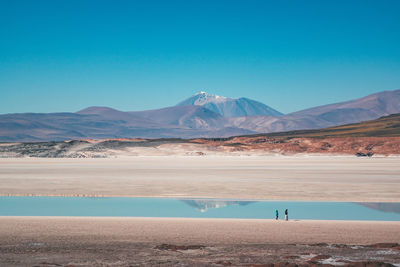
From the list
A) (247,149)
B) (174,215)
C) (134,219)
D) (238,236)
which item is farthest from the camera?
(247,149)

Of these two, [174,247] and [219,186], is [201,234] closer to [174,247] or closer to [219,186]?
[174,247]

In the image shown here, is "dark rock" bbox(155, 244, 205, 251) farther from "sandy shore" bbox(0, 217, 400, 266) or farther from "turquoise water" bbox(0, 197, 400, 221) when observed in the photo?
"turquoise water" bbox(0, 197, 400, 221)

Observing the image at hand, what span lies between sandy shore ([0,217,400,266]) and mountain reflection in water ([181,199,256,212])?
5.16 meters

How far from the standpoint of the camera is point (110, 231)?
1900cm

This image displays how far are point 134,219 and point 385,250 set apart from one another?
10.7 m

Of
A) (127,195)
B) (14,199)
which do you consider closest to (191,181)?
(127,195)

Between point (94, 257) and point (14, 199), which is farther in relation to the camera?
point (14, 199)

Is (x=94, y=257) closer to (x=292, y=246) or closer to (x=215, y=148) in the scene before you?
(x=292, y=246)

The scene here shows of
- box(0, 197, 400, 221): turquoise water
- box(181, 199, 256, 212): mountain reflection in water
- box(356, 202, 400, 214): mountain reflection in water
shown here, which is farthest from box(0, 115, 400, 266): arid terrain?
box(0, 197, 400, 221): turquoise water

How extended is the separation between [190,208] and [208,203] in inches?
82.2

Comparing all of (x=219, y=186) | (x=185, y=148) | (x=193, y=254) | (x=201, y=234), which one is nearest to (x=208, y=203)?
(x=219, y=186)

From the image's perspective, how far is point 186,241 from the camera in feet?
57.2

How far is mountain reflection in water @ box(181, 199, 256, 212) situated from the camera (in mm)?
26905

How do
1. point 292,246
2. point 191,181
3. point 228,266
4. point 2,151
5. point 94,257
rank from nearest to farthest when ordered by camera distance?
1. point 228,266
2. point 94,257
3. point 292,246
4. point 191,181
5. point 2,151
